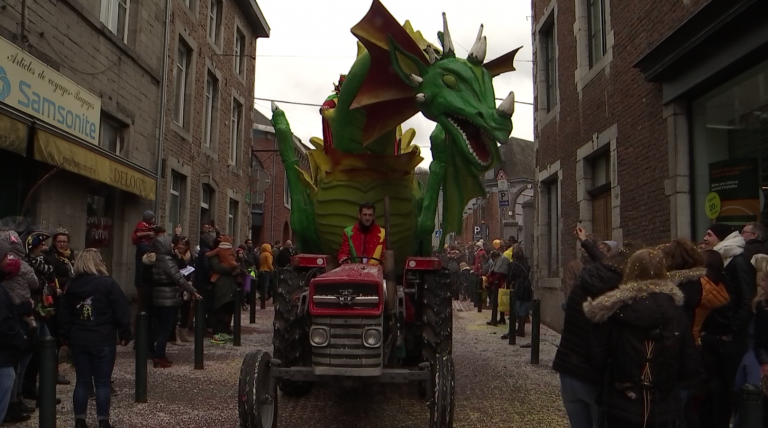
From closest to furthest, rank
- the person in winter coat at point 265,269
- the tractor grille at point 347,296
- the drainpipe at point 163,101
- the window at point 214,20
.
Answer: the tractor grille at point 347,296 < the drainpipe at point 163,101 < the person in winter coat at point 265,269 < the window at point 214,20

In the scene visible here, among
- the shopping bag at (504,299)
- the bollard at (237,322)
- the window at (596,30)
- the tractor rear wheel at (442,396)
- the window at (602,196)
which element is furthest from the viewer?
the shopping bag at (504,299)

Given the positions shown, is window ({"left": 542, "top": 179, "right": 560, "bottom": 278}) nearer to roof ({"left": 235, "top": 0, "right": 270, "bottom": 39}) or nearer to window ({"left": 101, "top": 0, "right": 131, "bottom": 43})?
window ({"left": 101, "top": 0, "right": 131, "bottom": 43})

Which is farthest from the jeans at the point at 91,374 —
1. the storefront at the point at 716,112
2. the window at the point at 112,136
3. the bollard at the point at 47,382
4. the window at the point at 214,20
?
the window at the point at 214,20

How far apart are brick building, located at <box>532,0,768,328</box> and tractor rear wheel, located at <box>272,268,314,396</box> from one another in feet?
16.2

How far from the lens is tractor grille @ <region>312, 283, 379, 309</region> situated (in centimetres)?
420

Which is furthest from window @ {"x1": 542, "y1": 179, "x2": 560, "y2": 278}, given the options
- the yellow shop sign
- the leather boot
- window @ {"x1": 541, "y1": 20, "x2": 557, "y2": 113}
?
the yellow shop sign

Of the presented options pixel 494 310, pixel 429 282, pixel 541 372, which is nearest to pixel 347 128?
pixel 429 282

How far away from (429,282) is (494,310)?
7.55 meters

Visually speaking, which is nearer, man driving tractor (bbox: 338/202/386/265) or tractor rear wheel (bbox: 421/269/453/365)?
tractor rear wheel (bbox: 421/269/453/365)

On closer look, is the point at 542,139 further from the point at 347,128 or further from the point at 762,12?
the point at 347,128

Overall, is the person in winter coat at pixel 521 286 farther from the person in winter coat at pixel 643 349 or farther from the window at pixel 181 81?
the window at pixel 181 81

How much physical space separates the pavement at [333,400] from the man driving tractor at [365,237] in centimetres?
141

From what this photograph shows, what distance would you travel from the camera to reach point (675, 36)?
742 cm

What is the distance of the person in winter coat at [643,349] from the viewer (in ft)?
10.5
